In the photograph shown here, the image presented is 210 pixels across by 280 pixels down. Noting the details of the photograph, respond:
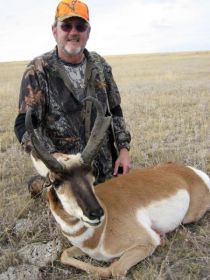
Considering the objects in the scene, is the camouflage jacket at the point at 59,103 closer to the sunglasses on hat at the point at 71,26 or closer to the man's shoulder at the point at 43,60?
the man's shoulder at the point at 43,60

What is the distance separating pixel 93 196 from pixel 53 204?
2.01 ft

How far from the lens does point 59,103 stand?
591cm

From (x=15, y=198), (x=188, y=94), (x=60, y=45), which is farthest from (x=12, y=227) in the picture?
(x=188, y=94)

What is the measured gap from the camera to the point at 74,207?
3.79 meters

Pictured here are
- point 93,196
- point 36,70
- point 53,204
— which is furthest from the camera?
point 36,70

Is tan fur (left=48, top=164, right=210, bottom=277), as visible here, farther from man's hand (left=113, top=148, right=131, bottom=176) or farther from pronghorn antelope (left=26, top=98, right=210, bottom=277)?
man's hand (left=113, top=148, right=131, bottom=176)

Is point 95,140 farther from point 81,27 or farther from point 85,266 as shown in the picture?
point 81,27

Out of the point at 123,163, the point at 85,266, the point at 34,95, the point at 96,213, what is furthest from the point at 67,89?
the point at 96,213

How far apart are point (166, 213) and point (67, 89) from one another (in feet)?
7.09

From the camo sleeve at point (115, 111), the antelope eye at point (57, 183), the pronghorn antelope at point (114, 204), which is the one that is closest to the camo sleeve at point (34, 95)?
the camo sleeve at point (115, 111)

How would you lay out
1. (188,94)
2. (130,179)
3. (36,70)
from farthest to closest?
1. (188,94)
2. (36,70)
3. (130,179)

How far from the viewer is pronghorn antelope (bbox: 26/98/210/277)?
3750 mm

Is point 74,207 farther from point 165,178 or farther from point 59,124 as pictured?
point 59,124

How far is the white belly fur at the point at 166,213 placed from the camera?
4.67 metres
